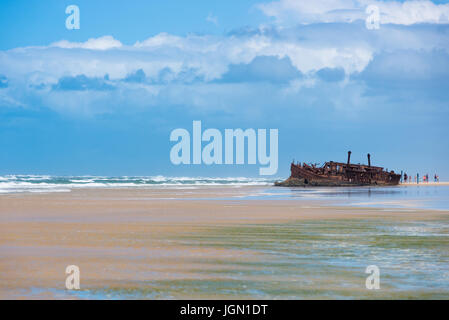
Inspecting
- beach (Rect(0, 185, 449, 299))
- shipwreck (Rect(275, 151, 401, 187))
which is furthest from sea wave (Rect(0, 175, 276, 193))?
beach (Rect(0, 185, 449, 299))

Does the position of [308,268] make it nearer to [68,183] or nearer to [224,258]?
[224,258]

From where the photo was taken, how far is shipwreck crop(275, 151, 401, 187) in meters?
73.6

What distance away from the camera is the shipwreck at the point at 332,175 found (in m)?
73.6

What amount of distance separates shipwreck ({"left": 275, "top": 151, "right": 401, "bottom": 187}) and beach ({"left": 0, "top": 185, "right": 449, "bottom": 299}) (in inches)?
2198

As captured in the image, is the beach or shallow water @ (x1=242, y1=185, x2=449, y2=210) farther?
shallow water @ (x1=242, y1=185, x2=449, y2=210)

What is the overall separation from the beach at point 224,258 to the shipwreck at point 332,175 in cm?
→ 5584

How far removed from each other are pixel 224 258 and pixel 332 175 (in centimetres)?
6544

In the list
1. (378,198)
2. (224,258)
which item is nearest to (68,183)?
(378,198)

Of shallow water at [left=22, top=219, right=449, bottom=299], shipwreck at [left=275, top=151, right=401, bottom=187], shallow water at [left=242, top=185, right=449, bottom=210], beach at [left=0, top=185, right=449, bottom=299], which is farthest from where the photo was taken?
shipwreck at [left=275, top=151, right=401, bottom=187]

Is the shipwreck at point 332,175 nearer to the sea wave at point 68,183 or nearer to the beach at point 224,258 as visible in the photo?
the sea wave at point 68,183

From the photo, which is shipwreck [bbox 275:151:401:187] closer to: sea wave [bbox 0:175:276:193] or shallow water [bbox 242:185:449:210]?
sea wave [bbox 0:175:276:193]

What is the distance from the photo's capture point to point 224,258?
10562 millimetres
